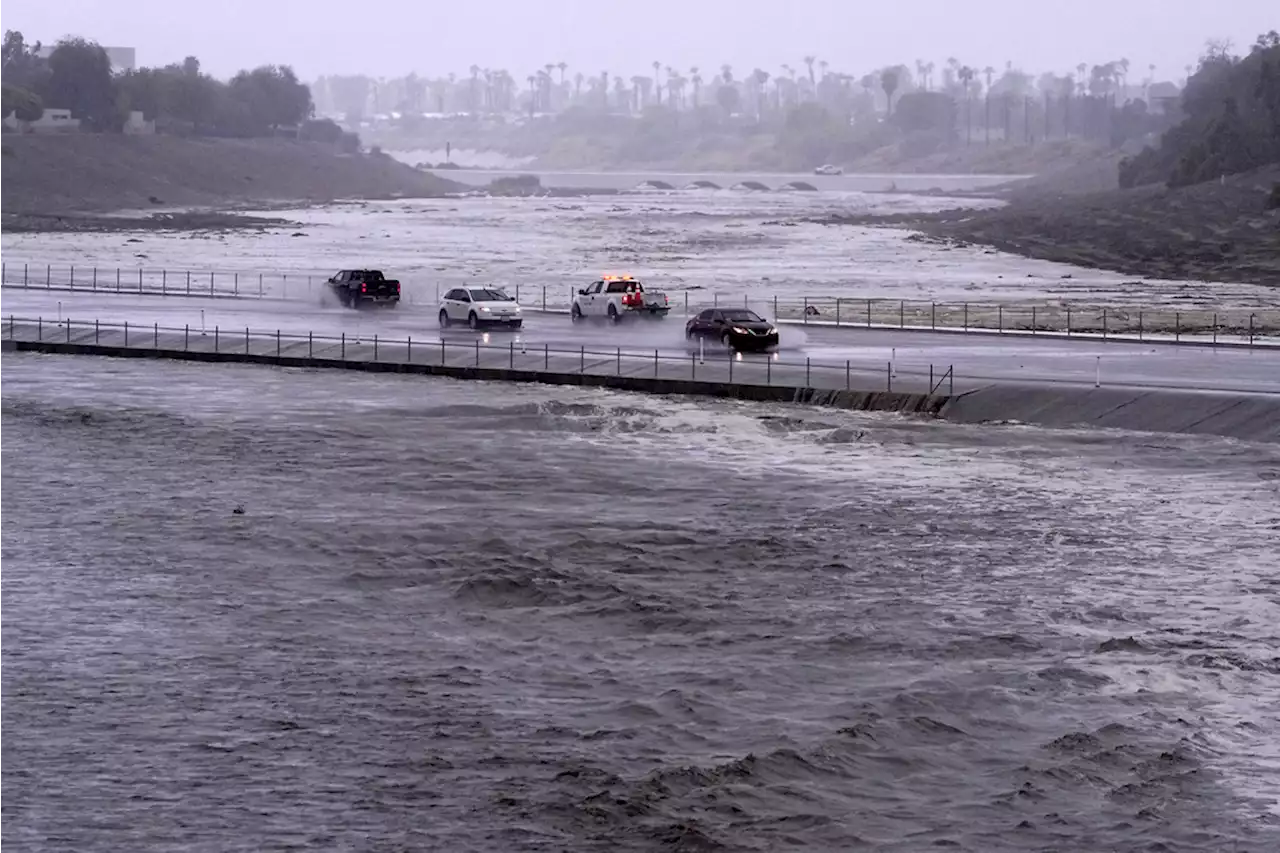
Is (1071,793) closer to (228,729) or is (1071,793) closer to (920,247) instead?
(228,729)

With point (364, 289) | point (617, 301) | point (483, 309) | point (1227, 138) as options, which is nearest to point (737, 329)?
point (617, 301)

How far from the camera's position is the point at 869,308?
71250 millimetres

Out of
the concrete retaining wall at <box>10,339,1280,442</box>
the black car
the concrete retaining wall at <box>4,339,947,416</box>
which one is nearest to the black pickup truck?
the concrete retaining wall at <box>4,339,947,416</box>

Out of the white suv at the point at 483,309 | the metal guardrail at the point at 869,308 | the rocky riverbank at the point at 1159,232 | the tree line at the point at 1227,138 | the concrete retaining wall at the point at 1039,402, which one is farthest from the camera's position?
the tree line at the point at 1227,138

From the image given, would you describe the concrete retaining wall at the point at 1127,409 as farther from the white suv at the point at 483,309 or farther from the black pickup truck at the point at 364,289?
the black pickup truck at the point at 364,289

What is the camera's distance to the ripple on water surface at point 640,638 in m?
21.4

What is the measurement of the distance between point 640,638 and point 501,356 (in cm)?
3031

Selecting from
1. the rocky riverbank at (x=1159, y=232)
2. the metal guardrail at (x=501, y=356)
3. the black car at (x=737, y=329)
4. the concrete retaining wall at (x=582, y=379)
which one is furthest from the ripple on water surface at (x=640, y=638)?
the rocky riverbank at (x=1159, y=232)

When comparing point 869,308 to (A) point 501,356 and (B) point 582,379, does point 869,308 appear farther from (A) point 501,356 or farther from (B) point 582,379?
(B) point 582,379

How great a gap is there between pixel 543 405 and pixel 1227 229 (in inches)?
3233

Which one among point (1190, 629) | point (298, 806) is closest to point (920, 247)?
point (1190, 629)

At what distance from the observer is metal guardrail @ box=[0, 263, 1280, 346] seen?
6475 cm

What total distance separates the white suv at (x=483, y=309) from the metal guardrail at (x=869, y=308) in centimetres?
920

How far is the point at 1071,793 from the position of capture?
21.8 m
